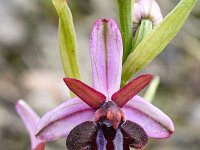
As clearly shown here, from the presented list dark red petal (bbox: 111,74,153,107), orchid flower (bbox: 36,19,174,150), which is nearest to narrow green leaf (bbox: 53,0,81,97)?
orchid flower (bbox: 36,19,174,150)

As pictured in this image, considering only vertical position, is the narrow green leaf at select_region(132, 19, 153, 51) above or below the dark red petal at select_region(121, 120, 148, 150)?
above

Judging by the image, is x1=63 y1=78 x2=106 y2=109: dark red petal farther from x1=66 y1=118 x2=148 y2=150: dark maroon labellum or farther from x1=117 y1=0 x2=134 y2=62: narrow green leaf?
x1=117 y1=0 x2=134 y2=62: narrow green leaf

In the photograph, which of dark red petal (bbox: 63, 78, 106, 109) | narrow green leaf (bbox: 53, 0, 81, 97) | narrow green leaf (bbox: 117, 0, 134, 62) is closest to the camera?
dark red petal (bbox: 63, 78, 106, 109)

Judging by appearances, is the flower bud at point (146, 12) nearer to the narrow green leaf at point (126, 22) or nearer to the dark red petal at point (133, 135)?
the narrow green leaf at point (126, 22)

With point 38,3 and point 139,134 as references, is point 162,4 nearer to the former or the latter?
point 38,3

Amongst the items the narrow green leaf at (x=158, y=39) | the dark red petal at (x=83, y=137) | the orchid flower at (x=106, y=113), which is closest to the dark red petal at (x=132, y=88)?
the orchid flower at (x=106, y=113)

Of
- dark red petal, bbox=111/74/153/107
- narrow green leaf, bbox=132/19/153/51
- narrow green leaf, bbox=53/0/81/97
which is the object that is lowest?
dark red petal, bbox=111/74/153/107
